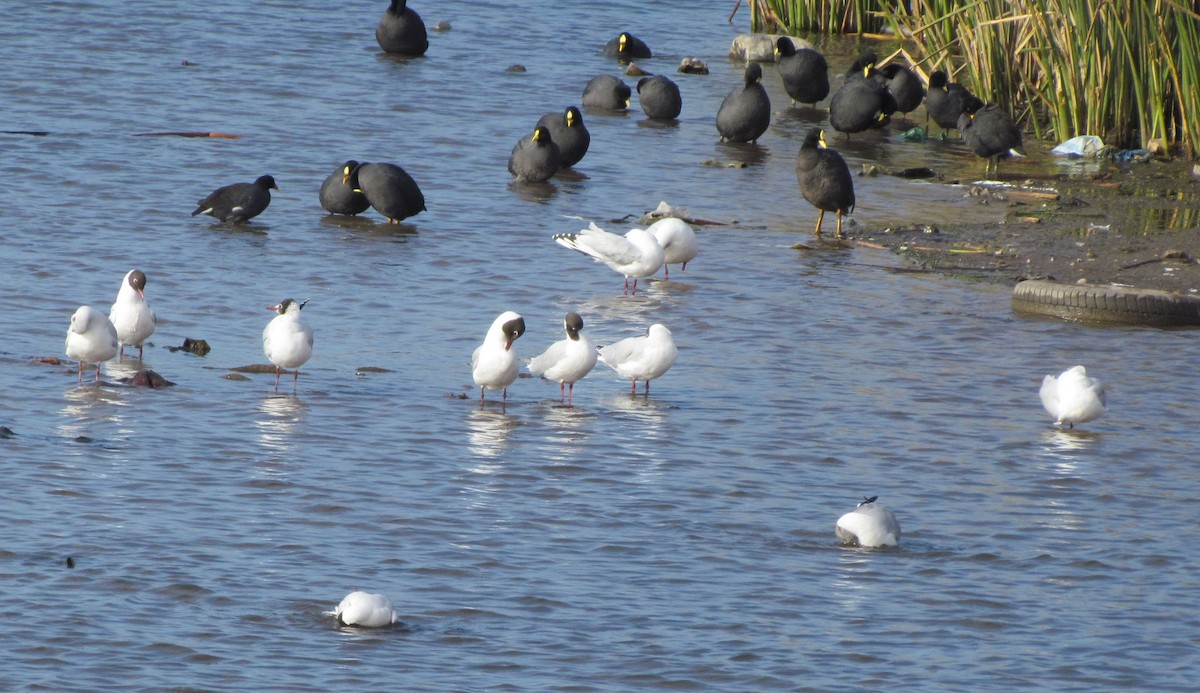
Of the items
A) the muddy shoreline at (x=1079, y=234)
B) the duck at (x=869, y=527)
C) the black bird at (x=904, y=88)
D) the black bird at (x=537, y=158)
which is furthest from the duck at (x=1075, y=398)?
the black bird at (x=904, y=88)

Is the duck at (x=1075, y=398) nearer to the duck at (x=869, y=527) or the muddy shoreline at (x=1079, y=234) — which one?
the duck at (x=869, y=527)

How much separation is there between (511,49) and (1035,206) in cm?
1185

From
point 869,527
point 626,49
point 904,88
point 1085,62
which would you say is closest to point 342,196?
point 1085,62

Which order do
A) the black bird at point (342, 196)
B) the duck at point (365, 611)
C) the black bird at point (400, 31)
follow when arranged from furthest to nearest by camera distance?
the black bird at point (400, 31) → the black bird at point (342, 196) → the duck at point (365, 611)

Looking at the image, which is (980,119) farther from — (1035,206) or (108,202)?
(108,202)

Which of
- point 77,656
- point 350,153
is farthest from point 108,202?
point 77,656

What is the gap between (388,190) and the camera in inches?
598

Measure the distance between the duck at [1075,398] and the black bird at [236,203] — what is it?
731cm

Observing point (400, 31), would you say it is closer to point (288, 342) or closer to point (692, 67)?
point (692, 67)

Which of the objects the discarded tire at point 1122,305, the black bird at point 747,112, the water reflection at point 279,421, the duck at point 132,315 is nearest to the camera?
the water reflection at point 279,421

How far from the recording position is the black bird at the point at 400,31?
2534cm

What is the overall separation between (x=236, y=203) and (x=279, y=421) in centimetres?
561

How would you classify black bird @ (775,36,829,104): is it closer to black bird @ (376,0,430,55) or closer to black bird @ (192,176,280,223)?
black bird @ (376,0,430,55)

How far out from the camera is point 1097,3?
57.8 ft
